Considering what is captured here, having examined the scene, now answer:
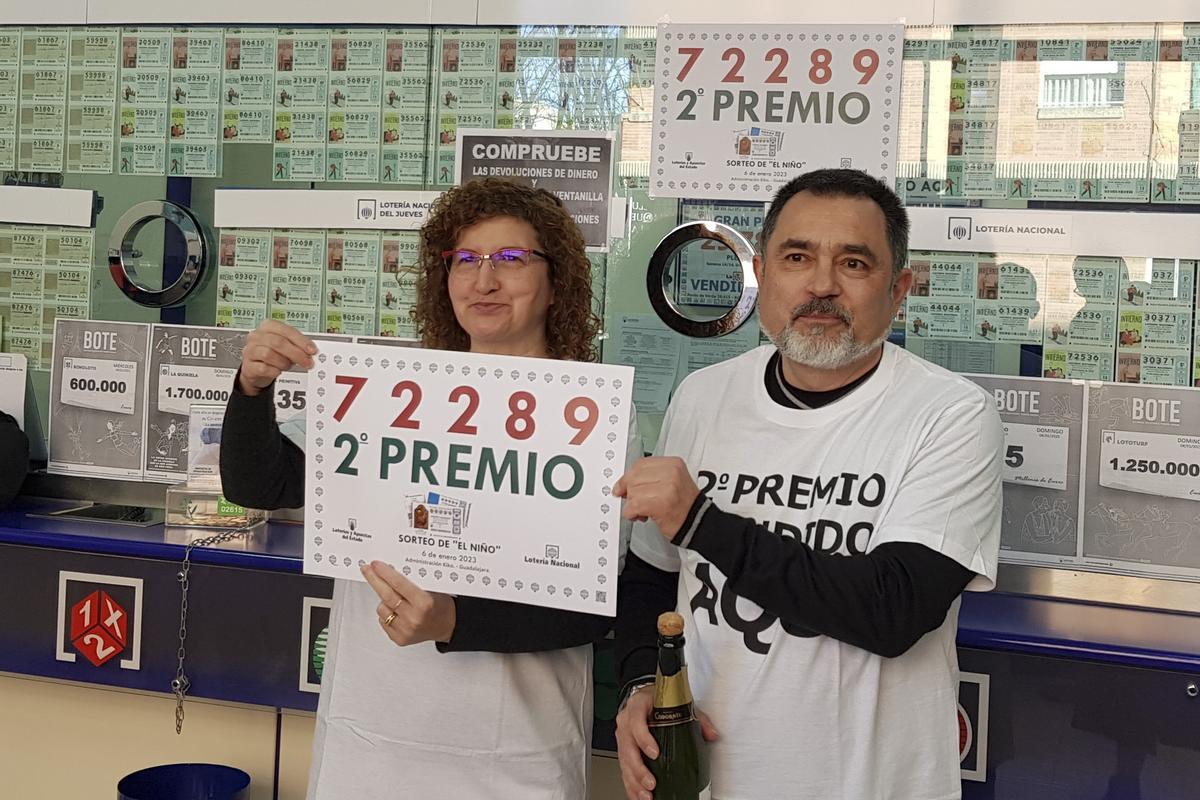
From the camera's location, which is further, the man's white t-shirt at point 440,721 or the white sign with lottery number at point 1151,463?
the white sign with lottery number at point 1151,463

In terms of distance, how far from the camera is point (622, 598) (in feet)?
6.50

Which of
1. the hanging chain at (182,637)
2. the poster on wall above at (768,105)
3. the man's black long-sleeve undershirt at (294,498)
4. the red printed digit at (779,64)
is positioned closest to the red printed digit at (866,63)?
the poster on wall above at (768,105)

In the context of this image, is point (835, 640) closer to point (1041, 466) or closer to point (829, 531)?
point (829, 531)

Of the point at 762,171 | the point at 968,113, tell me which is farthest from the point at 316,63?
the point at 968,113

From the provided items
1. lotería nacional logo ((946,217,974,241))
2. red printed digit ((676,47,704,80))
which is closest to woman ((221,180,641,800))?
red printed digit ((676,47,704,80))

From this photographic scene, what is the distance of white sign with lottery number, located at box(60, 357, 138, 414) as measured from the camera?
3.27 m

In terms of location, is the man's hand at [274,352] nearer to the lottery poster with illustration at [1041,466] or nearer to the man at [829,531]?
the man at [829,531]

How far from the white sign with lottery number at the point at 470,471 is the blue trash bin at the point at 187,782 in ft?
3.65

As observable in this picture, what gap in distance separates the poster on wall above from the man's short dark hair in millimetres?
937

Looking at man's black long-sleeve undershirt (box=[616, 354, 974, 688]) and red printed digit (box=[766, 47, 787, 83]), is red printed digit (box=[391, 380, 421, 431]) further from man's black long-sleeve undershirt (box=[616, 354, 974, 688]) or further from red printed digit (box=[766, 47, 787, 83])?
red printed digit (box=[766, 47, 787, 83])

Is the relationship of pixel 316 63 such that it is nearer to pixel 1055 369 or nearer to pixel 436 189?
pixel 436 189

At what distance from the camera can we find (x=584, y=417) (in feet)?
5.79

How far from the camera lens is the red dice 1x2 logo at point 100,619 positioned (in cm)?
277

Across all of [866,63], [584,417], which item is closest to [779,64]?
[866,63]
